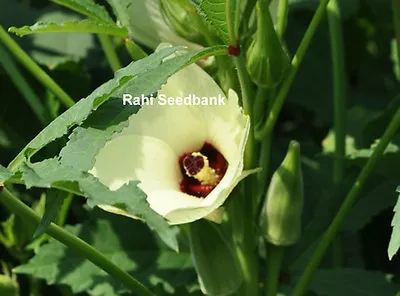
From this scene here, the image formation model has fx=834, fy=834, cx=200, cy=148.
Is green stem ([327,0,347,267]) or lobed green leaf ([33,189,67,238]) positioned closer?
lobed green leaf ([33,189,67,238])

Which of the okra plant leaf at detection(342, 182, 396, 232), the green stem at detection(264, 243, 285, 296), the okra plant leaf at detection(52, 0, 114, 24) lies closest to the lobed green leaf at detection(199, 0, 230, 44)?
the okra plant leaf at detection(52, 0, 114, 24)

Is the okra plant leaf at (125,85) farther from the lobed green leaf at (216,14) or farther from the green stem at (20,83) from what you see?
the green stem at (20,83)

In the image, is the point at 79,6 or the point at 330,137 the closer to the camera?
the point at 79,6

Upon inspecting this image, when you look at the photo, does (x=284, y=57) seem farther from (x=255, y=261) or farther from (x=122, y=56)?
(x=122, y=56)

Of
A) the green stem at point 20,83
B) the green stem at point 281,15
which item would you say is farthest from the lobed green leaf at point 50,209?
the green stem at point 20,83

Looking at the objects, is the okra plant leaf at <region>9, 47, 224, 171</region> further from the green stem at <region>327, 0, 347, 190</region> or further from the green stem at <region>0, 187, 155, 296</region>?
the green stem at <region>327, 0, 347, 190</region>

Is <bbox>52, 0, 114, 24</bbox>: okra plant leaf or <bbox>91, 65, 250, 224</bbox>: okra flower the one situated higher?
<bbox>52, 0, 114, 24</bbox>: okra plant leaf

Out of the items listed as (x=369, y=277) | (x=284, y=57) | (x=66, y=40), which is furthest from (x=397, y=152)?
(x=66, y=40)
